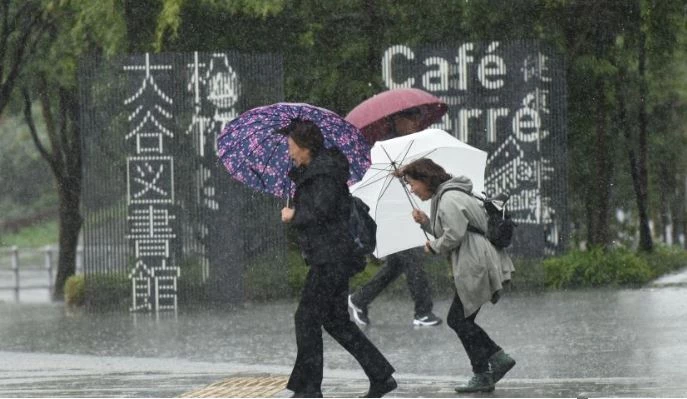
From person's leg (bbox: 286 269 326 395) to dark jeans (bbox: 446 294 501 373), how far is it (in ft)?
3.27

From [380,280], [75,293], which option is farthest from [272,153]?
[75,293]

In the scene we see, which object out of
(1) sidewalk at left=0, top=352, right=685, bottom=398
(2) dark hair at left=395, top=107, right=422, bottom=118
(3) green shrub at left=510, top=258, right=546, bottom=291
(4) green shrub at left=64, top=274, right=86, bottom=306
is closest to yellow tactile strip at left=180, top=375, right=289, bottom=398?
(1) sidewalk at left=0, top=352, right=685, bottom=398

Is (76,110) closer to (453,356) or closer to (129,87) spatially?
(129,87)

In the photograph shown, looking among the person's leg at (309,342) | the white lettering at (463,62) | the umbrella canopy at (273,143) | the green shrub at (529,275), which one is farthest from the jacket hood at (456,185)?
the green shrub at (529,275)

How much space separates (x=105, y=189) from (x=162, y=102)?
1.22m

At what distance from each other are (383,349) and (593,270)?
270 inches

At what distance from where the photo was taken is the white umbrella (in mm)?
11930

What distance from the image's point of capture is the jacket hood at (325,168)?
1044 cm

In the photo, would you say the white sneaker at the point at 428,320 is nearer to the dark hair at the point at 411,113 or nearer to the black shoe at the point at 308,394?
the dark hair at the point at 411,113

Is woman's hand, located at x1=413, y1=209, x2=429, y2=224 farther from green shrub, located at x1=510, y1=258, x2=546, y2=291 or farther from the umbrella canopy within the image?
green shrub, located at x1=510, y1=258, x2=546, y2=291

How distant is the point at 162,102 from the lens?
19547 mm

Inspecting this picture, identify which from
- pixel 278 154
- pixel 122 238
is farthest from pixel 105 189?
pixel 278 154

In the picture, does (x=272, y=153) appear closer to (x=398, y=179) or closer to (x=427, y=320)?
(x=398, y=179)

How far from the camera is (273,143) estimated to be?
11.5 m
